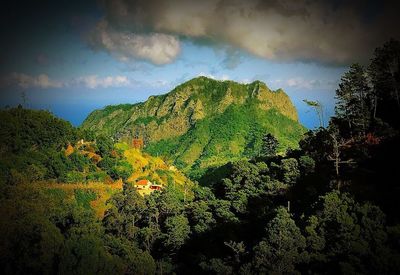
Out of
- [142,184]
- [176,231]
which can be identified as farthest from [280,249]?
[142,184]

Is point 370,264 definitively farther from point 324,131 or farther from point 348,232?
point 324,131

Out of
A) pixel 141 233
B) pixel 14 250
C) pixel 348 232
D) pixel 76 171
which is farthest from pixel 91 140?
pixel 348 232

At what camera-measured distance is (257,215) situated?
66250mm

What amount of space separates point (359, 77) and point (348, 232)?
36.8m

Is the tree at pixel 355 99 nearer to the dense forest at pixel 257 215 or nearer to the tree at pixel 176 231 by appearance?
the dense forest at pixel 257 215

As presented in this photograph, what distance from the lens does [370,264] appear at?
39062 mm

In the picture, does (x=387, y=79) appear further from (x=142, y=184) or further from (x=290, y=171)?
(x=142, y=184)

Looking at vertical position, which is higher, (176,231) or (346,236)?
(346,236)

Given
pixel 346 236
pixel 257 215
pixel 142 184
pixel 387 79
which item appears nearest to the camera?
pixel 346 236

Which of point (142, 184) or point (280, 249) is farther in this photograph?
point (142, 184)

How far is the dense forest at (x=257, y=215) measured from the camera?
4531cm

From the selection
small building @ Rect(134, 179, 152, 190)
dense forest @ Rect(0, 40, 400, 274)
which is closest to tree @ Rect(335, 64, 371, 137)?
dense forest @ Rect(0, 40, 400, 274)

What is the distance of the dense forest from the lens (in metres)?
45.3

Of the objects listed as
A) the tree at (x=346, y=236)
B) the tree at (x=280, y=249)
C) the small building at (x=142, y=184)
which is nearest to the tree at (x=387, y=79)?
the tree at (x=346, y=236)
